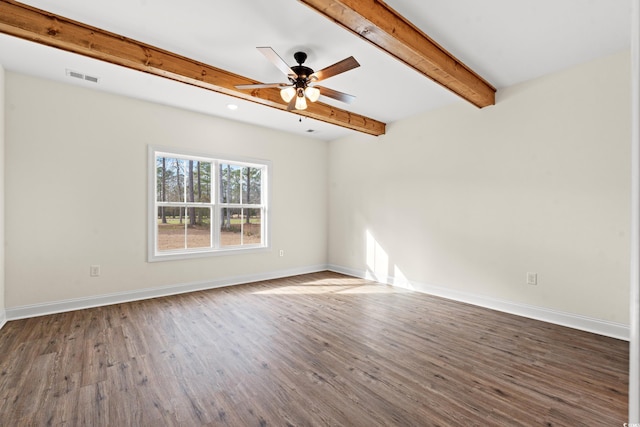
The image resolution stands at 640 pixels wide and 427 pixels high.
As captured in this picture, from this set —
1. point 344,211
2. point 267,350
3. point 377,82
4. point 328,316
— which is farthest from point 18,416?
point 344,211

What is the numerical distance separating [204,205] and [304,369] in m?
3.29

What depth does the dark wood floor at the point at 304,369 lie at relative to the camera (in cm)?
200

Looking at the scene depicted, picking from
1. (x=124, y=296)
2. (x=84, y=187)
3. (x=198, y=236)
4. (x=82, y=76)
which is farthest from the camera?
(x=198, y=236)

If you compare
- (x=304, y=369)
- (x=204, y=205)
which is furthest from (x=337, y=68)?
(x=204, y=205)

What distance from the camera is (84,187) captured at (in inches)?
153

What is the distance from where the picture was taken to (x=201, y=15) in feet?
8.45

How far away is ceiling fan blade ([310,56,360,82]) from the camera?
2740mm

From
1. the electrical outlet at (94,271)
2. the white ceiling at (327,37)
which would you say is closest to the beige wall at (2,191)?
the white ceiling at (327,37)

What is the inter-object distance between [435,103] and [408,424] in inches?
153

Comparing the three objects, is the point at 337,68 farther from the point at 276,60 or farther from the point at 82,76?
the point at 82,76

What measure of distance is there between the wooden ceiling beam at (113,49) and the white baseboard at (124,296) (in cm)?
279

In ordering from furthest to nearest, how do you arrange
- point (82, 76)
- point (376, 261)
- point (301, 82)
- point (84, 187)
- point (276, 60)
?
point (376, 261) → point (84, 187) → point (82, 76) → point (301, 82) → point (276, 60)

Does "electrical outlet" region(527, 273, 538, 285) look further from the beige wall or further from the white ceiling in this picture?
the beige wall

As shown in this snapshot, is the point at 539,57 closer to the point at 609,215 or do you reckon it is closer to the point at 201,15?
the point at 609,215
